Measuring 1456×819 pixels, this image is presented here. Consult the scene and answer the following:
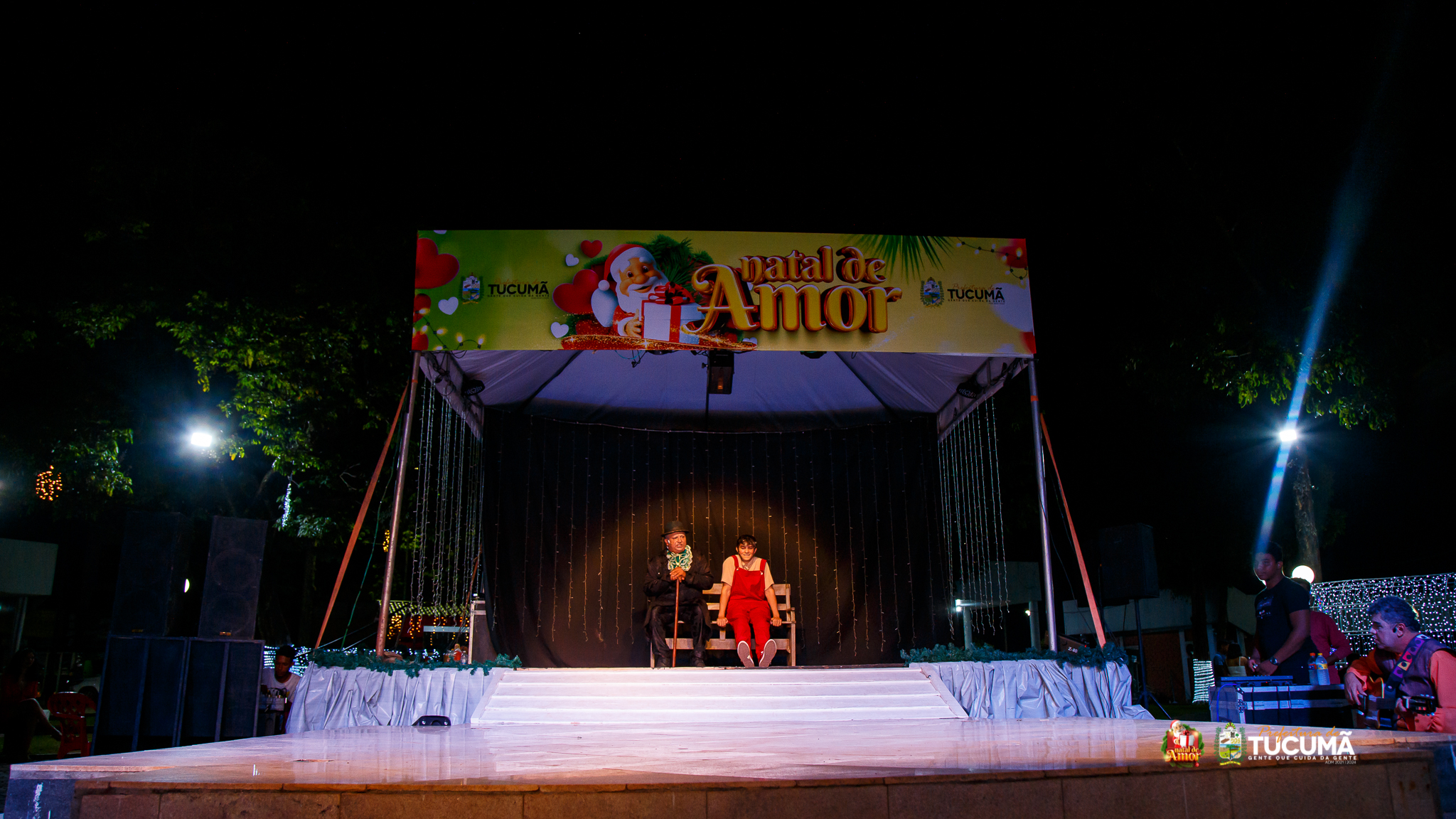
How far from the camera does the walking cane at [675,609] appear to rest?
815 cm

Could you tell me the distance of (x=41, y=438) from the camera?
10.3 m

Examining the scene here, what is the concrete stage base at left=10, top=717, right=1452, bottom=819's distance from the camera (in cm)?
259

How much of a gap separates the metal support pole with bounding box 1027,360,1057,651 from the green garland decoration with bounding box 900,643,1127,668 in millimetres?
277

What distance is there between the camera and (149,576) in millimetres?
5816

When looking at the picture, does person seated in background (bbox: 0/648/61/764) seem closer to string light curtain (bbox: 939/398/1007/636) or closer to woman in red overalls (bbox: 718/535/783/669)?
woman in red overalls (bbox: 718/535/783/669)

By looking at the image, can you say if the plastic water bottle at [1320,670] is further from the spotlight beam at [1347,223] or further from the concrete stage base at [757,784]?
the spotlight beam at [1347,223]

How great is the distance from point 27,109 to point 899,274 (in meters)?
9.65

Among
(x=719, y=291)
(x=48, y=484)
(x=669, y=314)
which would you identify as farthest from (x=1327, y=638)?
(x=48, y=484)

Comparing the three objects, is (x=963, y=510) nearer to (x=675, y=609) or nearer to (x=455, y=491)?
(x=675, y=609)

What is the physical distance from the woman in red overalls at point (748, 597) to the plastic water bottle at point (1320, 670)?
462cm

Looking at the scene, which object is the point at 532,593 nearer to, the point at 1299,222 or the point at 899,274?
the point at 899,274

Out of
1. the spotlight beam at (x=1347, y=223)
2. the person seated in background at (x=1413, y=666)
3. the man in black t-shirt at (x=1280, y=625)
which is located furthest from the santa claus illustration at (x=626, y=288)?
the spotlight beam at (x=1347, y=223)

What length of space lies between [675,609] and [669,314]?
9.64 ft

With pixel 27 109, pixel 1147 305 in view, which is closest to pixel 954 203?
pixel 1147 305
